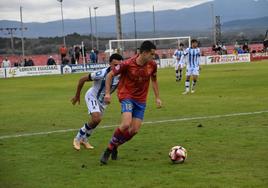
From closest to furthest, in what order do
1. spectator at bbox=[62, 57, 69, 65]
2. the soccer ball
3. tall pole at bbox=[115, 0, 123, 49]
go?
1. the soccer ball
2. tall pole at bbox=[115, 0, 123, 49]
3. spectator at bbox=[62, 57, 69, 65]

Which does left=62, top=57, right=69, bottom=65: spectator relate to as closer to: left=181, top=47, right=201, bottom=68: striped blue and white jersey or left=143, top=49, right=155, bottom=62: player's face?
left=181, top=47, right=201, bottom=68: striped blue and white jersey

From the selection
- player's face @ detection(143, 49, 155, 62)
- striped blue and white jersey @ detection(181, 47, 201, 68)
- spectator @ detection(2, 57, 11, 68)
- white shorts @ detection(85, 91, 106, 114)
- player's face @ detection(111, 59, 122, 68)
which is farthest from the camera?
spectator @ detection(2, 57, 11, 68)

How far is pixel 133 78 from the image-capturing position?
10.2 m

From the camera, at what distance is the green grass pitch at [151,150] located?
8688mm

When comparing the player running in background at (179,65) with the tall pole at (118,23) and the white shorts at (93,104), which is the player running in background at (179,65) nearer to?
the tall pole at (118,23)

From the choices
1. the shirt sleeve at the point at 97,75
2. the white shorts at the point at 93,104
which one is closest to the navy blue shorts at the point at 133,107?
the shirt sleeve at the point at 97,75

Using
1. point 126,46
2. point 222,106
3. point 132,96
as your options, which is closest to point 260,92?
point 222,106

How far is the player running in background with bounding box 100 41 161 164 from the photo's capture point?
10.0 meters

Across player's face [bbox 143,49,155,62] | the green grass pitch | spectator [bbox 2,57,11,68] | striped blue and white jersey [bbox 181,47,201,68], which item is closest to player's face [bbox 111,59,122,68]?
player's face [bbox 143,49,155,62]

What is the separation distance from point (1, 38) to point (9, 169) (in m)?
58.6

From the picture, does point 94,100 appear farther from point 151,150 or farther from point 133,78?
point 133,78

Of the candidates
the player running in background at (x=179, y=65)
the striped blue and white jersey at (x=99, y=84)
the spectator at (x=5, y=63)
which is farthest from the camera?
the spectator at (x=5, y=63)

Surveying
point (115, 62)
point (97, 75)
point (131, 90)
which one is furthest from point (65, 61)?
point (131, 90)

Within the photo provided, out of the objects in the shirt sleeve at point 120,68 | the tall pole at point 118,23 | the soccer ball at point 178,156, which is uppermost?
the tall pole at point 118,23
